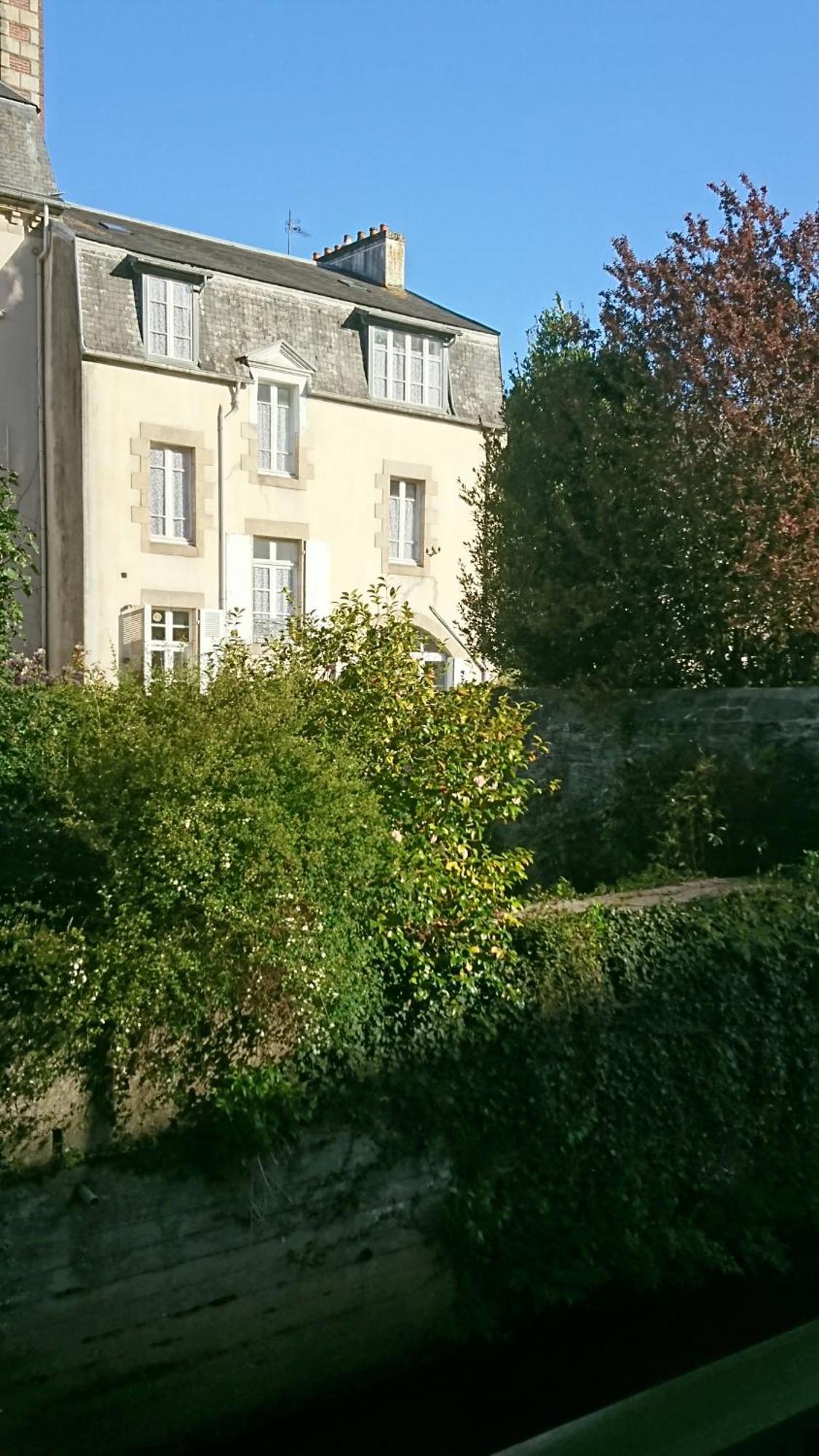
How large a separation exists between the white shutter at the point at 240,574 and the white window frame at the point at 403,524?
114 inches

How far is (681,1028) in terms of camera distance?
310 inches

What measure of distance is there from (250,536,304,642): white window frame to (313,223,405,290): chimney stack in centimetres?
644

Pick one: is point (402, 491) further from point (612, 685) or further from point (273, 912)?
point (273, 912)

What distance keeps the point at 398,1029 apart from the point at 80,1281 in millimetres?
1994

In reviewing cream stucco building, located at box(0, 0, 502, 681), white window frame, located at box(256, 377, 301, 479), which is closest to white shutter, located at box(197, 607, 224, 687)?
cream stucco building, located at box(0, 0, 502, 681)

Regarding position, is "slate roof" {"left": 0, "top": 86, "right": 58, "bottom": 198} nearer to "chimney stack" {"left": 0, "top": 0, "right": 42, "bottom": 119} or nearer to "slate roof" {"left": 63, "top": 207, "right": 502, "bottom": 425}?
"slate roof" {"left": 63, "top": 207, "right": 502, "bottom": 425}

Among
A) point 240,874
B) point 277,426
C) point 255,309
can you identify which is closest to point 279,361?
point 255,309

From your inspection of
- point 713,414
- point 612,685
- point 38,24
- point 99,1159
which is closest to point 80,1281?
point 99,1159

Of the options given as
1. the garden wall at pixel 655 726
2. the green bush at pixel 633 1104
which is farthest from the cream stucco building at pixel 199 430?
the green bush at pixel 633 1104

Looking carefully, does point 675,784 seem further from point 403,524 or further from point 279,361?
point 403,524

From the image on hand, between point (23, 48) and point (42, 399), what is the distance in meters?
5.92

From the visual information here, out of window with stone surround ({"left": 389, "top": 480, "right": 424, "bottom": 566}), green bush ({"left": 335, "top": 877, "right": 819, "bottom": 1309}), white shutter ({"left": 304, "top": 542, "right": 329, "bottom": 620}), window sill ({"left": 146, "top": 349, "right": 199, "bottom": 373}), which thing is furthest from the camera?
window with stone surround ({"left": 389, "top": 480, "right": 424, "bottom": 566})

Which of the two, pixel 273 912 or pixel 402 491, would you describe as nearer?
pixel 273 912

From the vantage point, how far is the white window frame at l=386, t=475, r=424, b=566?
75.6 ft
